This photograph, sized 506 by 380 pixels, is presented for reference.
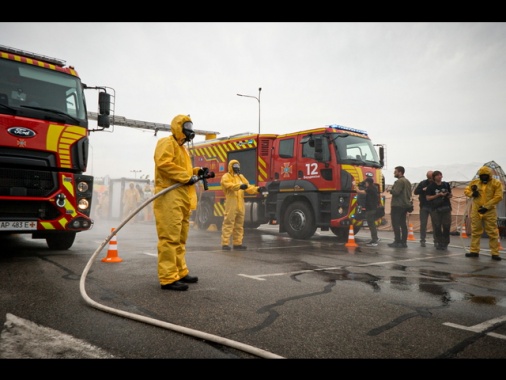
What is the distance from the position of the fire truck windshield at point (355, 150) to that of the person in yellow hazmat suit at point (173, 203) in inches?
230

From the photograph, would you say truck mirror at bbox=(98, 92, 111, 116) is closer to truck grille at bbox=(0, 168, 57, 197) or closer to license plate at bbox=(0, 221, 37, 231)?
truck grille at bbox=(0, 168, 57, 197)

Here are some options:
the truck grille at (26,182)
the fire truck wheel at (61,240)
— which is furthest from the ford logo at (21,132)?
the fire truck wheel at (61,240)

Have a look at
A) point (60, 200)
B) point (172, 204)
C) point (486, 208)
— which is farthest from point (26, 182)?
point (486, 208)

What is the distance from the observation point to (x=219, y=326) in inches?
111

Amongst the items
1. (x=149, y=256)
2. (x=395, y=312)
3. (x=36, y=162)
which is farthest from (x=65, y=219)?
(x=395, y=312)

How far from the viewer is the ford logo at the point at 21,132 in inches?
213

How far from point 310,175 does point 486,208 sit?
408 cm

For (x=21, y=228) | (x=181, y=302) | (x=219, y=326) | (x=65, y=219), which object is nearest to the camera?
(x=219, y=326)

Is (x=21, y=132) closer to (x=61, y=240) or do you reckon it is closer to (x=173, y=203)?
(x=61, y=240)

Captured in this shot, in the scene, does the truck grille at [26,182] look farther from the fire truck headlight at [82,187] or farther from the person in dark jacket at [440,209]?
the person in dark jacket at [440,209]

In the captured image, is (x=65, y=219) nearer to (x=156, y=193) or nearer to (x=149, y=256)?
(x=149, y=256)
